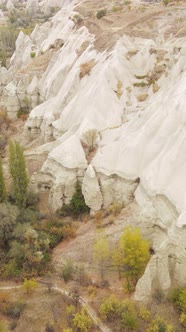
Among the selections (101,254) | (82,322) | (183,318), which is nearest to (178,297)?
(183,318)

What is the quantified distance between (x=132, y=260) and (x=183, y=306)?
361 cm

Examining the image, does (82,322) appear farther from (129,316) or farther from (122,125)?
(122,125)

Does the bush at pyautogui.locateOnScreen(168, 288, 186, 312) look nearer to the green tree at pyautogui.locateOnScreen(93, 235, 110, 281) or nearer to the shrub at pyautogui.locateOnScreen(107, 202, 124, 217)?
the green tree at pyautogui.locateOnScreen(93, 235, 110, 281)

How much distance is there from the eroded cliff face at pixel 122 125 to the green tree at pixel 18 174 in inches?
76.2

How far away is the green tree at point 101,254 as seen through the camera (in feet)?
74.5

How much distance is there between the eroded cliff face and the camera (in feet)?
75.2

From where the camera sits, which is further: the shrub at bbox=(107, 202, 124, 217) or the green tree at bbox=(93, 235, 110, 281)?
the shrub at bbox=(107, 202, 124, 217)

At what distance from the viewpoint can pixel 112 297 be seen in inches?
835

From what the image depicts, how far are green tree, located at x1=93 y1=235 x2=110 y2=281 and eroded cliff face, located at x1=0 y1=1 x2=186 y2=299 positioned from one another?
Answer: 9.64 feet

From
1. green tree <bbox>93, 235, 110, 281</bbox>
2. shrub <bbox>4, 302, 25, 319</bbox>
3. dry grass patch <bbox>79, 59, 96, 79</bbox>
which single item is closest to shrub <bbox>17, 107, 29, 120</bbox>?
dry grass patch <bbox>79, 59, 96, 79</bbox>

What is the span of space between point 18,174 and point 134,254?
1208cm

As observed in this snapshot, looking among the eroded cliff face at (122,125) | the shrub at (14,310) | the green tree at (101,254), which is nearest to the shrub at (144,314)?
the eroded cliff face at (122,125)

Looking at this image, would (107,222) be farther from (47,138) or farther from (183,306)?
(47,138)

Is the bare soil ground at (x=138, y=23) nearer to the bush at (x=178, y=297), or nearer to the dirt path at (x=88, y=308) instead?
the bush at (x=178, y=297)
